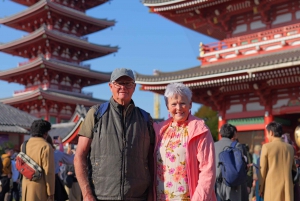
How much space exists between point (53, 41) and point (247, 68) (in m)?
19.2

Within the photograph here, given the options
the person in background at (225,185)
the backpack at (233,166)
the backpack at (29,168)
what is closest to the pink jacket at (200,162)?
the backpack at (233,166)

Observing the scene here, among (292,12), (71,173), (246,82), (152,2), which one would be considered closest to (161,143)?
(71,173)

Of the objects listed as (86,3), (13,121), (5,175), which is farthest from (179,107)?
(86,3)

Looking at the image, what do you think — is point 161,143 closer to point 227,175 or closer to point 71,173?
point 227,175

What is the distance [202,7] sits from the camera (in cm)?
1412

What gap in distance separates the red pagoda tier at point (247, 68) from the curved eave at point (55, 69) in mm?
13520

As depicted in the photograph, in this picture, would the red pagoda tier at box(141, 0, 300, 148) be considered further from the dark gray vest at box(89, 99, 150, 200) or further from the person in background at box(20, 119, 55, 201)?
the dark gray vest at box(89, 99, 150, 200)

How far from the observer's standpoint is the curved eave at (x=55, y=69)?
26.5m

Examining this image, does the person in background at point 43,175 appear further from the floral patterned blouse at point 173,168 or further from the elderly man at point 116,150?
the floral patterned blouse at point 173,168

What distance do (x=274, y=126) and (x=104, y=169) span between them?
3127 millimetres

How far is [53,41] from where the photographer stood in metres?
27.7

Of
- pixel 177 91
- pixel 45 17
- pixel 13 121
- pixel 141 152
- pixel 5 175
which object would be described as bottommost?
pixel 5 175

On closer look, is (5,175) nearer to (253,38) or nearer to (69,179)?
(69,179)

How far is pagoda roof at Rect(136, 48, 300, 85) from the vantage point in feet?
35.4
